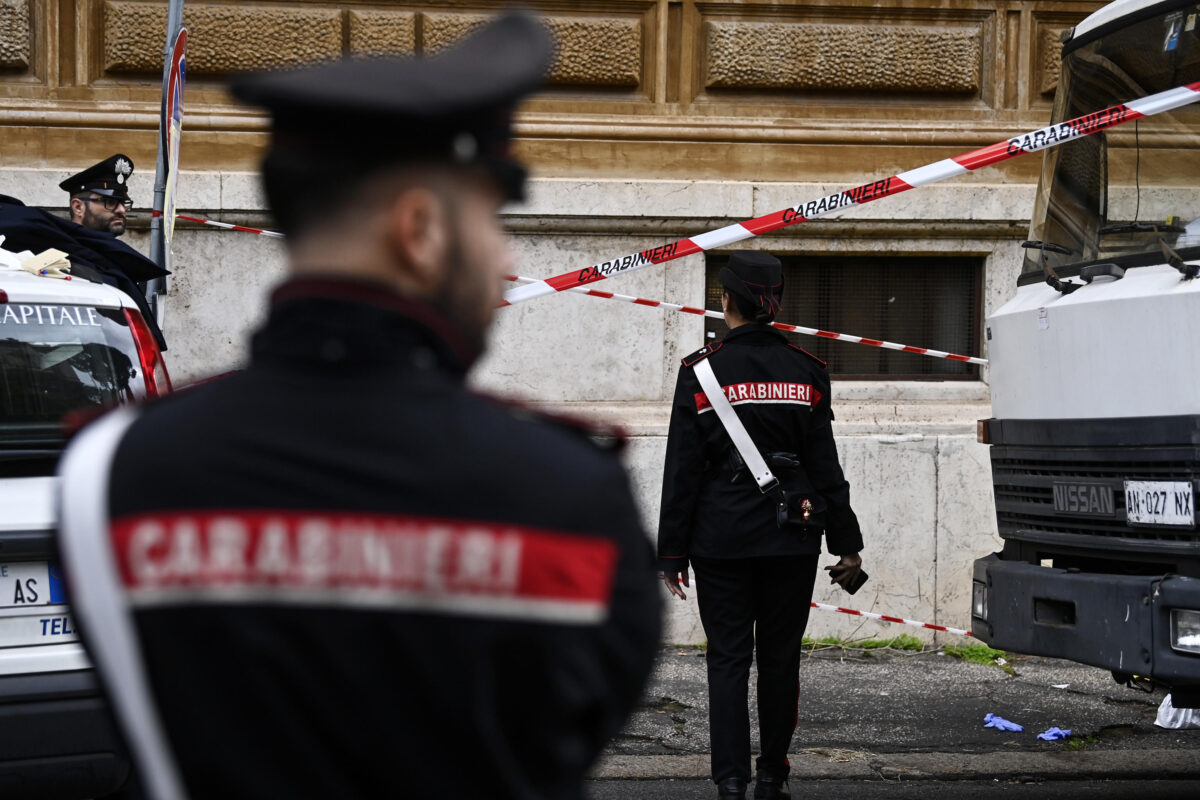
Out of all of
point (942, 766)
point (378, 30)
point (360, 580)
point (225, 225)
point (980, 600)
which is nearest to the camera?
point (360, 580)

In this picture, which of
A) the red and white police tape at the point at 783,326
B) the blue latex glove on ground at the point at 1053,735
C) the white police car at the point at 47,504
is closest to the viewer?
the white police car at the point at 47,504

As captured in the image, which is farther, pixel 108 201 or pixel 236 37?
pixel 236 37

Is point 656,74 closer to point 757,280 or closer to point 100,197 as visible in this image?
point 100,197

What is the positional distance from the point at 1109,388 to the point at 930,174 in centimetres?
130

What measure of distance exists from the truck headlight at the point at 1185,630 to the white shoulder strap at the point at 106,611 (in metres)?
3.89

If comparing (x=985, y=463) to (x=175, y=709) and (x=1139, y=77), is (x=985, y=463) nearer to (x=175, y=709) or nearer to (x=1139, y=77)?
(x=1139, y=77)

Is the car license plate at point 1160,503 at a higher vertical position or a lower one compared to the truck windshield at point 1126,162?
lower

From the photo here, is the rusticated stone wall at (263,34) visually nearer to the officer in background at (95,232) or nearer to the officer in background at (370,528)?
the officer in background at (95,232)

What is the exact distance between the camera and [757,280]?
541 centimetres

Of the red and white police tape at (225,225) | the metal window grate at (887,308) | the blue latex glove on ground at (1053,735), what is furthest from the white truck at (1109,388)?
the red and white police tape at (225,225)

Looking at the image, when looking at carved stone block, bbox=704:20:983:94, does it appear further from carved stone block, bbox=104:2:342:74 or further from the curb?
the curb

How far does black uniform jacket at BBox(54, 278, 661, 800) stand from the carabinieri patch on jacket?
13.0 ft

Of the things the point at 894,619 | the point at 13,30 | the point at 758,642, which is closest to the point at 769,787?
the point at 758,642

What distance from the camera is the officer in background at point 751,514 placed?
5262 mm
